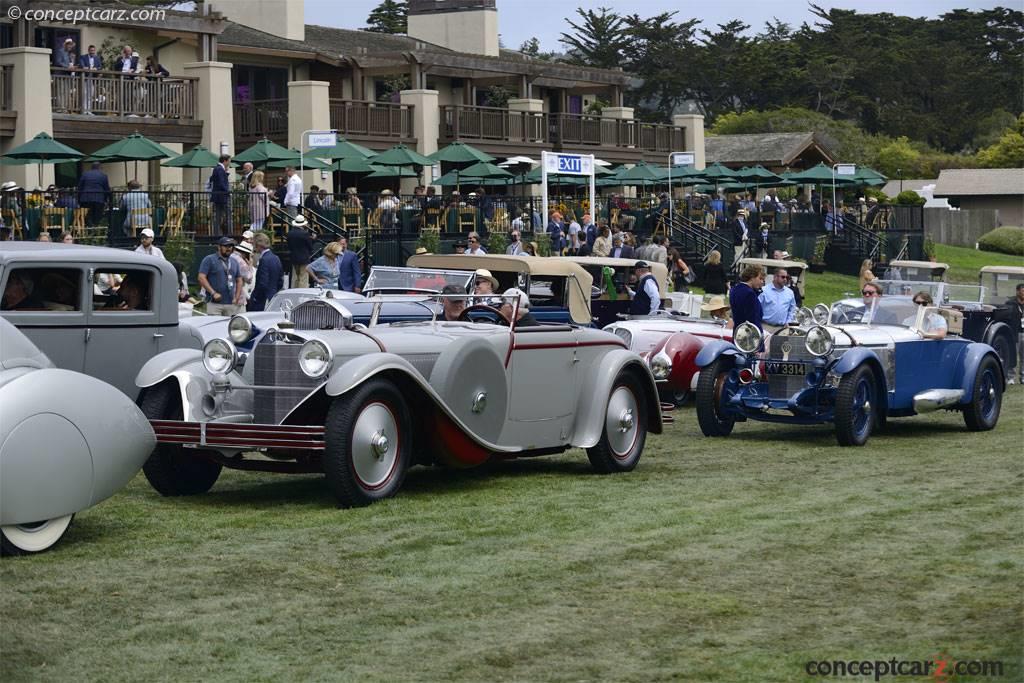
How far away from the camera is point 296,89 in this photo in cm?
4000

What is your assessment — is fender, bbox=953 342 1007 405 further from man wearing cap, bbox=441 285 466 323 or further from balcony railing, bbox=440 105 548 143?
balcony railing, bbox=440 105 548 143

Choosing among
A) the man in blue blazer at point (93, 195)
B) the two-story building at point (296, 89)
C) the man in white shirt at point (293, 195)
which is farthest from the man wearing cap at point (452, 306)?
the two-story building at point (296, 89)

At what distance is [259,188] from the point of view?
2730cm

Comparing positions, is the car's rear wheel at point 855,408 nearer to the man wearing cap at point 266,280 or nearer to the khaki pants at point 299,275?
the man wearing cap at point 266,280

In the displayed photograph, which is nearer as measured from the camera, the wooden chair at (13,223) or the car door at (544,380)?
the car door at (544,380)

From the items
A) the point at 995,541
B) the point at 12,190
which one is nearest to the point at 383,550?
the point at 995,541

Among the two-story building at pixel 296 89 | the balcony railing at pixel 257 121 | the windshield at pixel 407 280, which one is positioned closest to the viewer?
the windshield at pixel 407 280

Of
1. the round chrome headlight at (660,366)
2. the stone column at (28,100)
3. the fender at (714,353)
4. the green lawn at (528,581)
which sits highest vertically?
the stone column at (28,100)

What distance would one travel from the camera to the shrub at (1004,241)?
60812 millimetres

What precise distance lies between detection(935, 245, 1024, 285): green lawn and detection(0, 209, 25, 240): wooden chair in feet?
99.2

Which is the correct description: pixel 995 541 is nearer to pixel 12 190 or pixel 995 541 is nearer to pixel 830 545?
pixel 830 545

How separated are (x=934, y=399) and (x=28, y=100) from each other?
73.3 ft

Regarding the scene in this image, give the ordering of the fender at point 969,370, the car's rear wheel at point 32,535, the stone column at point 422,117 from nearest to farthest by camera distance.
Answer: the car's rear wheel at point 32,535, the fender at point 969,370, the stone column at point 422,117

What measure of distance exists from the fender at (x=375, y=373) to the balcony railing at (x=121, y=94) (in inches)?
972
